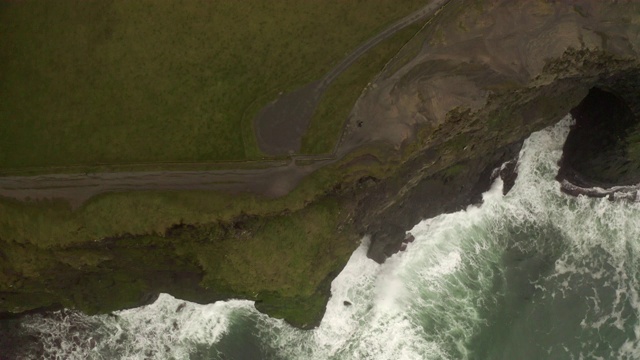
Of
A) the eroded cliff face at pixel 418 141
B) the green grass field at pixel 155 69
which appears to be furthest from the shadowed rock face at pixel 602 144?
the green grass field at pixel 155 69

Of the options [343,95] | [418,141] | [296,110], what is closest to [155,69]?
[296,110]

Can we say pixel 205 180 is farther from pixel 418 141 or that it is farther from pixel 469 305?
pixel 469 305

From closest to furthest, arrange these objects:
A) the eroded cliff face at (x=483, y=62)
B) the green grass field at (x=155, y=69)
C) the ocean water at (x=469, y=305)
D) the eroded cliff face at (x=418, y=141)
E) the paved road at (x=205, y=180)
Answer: the eroded cliff face at (x=483, y=62)
the eroded cliff face at (x=418, y=141)
the paved road at (x=205, y=180)
the green grass field at (x=155, y=69)
the ocean water at (x=469, y=305)

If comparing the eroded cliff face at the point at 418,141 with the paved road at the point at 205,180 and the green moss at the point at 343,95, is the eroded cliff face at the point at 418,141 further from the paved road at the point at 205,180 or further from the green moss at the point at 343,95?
the paved road at the point at 205,180

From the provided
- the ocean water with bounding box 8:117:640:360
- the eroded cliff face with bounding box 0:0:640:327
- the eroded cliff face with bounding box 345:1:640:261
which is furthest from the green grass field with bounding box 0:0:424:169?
the ocean water with bounding box 8:117:640:360

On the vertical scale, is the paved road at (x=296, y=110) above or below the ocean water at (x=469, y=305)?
above

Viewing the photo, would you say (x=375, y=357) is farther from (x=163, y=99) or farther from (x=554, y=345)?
(x=163, y=99)
